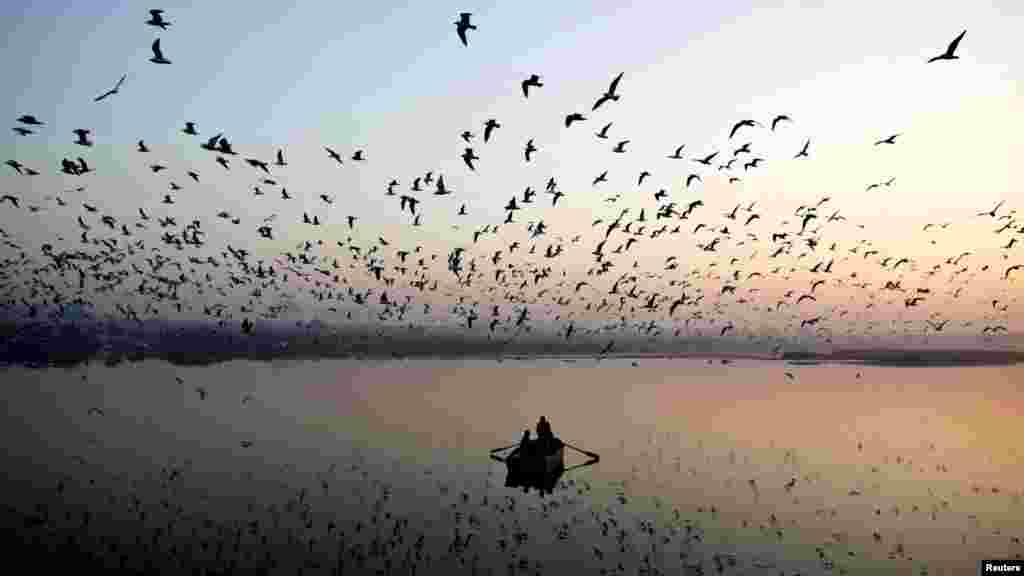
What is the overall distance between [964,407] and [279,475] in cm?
6613

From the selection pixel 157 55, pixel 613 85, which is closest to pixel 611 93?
pixel 613 85

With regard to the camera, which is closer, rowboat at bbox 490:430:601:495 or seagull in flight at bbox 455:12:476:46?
seagull in flight at bbox 455:12:476:46

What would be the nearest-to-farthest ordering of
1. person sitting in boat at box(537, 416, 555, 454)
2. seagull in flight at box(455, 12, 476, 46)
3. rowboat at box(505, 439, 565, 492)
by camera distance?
seagull in flight at box(455, 12, 476, 46) < rowboat at box(505, 439, 565, 492) < person sitting in boat at box(537, 416, 555, 454)

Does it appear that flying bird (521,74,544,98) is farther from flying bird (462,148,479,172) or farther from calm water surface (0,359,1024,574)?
calm water surface (0,359,1024,574)

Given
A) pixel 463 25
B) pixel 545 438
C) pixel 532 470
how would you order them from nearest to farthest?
pixel 463 25 < pixel 532 470 < pixel 545 438

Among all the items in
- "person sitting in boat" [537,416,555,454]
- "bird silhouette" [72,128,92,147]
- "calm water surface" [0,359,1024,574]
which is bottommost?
"calm water surface" [0,359,1024,574]

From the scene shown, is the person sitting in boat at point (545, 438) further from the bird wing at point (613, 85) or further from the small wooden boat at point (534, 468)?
the bird wing at point (613, 85)

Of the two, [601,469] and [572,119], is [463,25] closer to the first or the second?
[572,119]

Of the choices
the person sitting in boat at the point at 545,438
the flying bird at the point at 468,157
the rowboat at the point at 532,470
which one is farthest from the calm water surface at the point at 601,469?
the flying bird at the point at 468,157

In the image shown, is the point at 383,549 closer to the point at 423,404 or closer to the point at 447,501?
the point at 447,501

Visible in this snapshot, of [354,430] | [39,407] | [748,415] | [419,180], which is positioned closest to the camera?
[419,180]

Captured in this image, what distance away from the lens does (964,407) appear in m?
73.0

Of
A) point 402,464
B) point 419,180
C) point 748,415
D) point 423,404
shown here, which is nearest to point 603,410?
point 748,415

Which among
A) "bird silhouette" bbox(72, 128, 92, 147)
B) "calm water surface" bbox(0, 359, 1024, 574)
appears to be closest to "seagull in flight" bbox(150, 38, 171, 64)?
"bird silhouette" bbox(72, 128, 92, 147)
